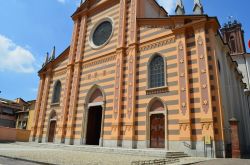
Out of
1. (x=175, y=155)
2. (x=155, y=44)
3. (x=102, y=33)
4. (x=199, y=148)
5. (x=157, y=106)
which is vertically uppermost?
(x=102, y=33)

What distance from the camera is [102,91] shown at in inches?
778

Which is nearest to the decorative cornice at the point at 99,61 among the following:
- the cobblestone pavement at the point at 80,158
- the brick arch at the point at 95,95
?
the brick arch at the point at 95,95

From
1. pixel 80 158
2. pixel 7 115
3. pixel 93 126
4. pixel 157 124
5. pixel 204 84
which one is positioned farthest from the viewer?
pixel 7 115

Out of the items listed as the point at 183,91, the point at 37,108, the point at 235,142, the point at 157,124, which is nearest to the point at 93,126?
the point at 157,124

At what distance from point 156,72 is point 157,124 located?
4.08m

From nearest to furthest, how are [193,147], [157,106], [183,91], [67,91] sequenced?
[193,147]
[183,91]
[157,106]
[67,91]

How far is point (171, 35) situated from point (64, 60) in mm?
14482

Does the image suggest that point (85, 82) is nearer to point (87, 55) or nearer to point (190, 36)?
point (87, 55)

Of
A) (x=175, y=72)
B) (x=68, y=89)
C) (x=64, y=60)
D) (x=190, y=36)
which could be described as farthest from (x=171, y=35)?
(x=64, y=60)

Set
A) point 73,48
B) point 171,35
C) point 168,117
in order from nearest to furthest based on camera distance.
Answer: point 168,117
point 171,35
point 73,48

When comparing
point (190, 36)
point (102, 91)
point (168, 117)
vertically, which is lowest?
point (168, 117)

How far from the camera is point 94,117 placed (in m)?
21.5

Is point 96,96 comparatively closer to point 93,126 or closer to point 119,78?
point 93,126

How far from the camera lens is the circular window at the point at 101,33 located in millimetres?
22230
